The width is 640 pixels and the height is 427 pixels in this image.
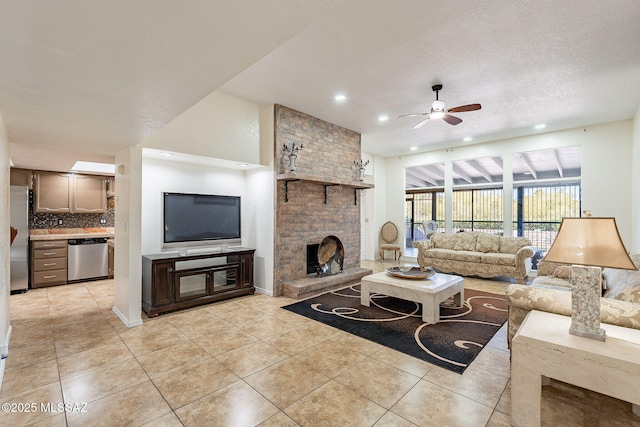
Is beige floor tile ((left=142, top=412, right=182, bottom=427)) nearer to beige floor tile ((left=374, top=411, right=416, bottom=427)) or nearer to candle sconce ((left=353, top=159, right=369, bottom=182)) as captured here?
beige floor tile ((left=374, top=411, right=416, bottom=427))

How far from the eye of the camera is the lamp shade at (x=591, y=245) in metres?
1.66

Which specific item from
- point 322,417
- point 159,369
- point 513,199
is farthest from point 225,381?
point 513,199

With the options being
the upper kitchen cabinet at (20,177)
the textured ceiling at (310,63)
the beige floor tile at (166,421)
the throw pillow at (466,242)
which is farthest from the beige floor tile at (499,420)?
the upper kitchen cabinet at (20,177)

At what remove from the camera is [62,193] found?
18.3ft

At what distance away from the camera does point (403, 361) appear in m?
2.55

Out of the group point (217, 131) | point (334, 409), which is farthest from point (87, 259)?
point (334, 409)

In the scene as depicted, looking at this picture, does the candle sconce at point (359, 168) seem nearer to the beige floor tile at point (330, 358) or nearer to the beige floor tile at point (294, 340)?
the beige floor tile at point (294, 340)

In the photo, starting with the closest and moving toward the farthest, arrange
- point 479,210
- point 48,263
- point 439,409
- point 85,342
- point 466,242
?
point 439,409, point 85,342, point 48,263, point 466,242, point 479,210

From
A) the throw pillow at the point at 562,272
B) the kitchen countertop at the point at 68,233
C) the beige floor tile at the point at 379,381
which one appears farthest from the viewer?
the kitchen countertop at the point at 68,233

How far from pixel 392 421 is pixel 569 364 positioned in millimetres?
1035

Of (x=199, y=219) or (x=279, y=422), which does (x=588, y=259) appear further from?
(x=199, y=219)

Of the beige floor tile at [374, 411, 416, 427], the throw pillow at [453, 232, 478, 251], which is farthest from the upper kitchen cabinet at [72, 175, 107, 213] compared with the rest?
the throw pillow at [453, 232, 478, 251]

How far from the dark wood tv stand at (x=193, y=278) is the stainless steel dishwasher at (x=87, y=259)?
2.45 metres

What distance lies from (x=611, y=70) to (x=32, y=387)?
20.8 feet
